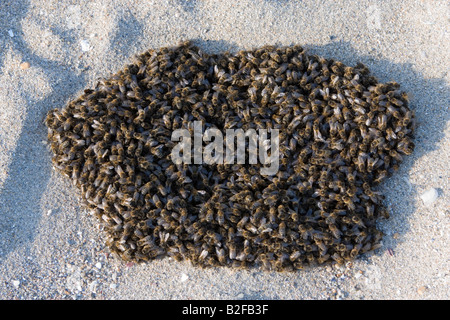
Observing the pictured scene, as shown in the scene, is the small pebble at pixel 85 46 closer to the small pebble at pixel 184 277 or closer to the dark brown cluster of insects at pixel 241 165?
the dark brown cluster of insects at pixel 241 165

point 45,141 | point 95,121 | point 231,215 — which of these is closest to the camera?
point 231,215

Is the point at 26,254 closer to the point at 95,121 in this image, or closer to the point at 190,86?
the point at 95,121

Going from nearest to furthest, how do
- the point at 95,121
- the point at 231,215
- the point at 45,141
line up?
the point at 231,215 < the point at 95,121 < the point at 45,141

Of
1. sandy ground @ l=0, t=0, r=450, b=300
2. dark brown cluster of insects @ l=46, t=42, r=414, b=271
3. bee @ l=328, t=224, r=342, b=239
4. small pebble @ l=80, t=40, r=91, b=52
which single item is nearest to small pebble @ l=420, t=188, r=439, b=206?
sandy ground @ l=0, t=0, r=450, b=300

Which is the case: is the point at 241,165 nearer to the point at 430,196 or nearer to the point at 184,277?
the point at 184,277

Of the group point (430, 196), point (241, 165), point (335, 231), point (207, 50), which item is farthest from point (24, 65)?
point (430, 196)
